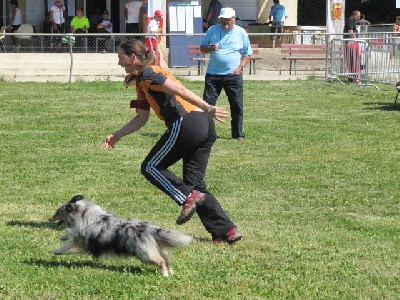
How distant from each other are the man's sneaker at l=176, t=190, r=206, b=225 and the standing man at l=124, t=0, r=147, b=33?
2063 cm

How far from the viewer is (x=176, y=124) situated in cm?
676

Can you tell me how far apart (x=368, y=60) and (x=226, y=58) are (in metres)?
8.70

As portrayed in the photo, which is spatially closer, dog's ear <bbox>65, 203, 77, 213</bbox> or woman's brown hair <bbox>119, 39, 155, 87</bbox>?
dog's ear <bbox>65, 203, 77, 213</bbox>

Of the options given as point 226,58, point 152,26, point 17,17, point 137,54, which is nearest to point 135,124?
point 137,54

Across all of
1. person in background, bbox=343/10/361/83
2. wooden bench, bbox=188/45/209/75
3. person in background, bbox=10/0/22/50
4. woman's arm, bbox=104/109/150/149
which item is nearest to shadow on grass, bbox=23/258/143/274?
woman's arm, bbox=104/109/150/149

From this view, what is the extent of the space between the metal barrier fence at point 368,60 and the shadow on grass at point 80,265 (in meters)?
14.3

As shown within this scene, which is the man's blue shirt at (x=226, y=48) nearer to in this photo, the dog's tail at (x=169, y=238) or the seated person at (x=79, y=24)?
the dog's tail at (x=169, y=238)

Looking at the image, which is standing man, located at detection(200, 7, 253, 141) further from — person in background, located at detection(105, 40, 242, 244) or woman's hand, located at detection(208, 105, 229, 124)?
woman's hand, located at detection(208, 105, 229, 124)

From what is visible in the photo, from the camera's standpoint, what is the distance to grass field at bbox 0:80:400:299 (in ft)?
20.5

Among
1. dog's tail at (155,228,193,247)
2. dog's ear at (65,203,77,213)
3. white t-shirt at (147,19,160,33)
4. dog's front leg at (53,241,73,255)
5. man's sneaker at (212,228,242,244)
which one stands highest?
white t-shirt at (147,19,160,33)

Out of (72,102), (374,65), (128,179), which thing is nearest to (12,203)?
(128,179)

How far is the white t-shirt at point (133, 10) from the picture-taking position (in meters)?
27.0

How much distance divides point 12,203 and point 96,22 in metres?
20.9

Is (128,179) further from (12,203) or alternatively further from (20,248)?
(20,248)
